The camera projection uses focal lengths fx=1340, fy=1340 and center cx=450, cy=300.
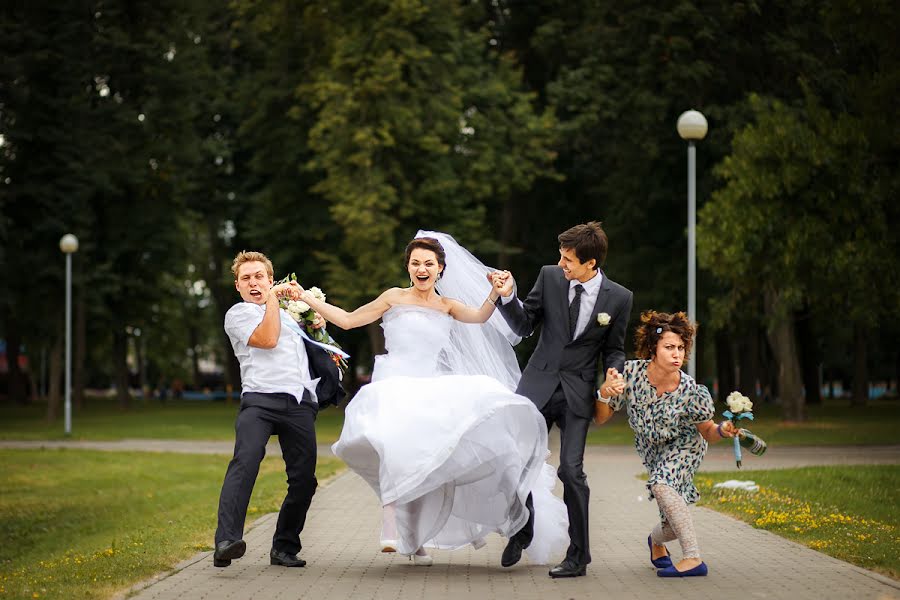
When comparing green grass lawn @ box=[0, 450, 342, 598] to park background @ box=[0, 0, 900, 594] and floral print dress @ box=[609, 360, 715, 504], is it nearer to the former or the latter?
floral print dress @ box=[609, 360, 715, 504]

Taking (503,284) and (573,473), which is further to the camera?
(503,284)

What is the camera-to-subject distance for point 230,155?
144 feet

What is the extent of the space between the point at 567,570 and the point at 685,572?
79cm

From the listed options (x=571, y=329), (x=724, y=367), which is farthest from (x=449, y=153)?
(x=571, y=329)

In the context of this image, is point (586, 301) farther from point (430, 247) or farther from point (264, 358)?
point (264, 358)

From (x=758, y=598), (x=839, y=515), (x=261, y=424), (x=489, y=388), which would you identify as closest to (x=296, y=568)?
(x=261, y=424)

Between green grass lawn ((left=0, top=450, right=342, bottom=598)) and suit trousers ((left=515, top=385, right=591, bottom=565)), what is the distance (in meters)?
2.79

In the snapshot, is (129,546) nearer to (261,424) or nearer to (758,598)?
(261,424)

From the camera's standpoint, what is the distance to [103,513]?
1670 centimetres

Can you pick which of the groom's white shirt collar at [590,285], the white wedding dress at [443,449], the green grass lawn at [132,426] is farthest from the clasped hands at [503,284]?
the green grass lawn at [132,426]

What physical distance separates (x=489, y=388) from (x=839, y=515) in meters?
5.37

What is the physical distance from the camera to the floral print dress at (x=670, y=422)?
29.5 feet

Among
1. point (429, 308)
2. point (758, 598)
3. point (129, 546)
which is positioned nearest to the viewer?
point (758, 598)

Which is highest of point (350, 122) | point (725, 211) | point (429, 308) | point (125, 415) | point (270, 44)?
point (270, 44)
